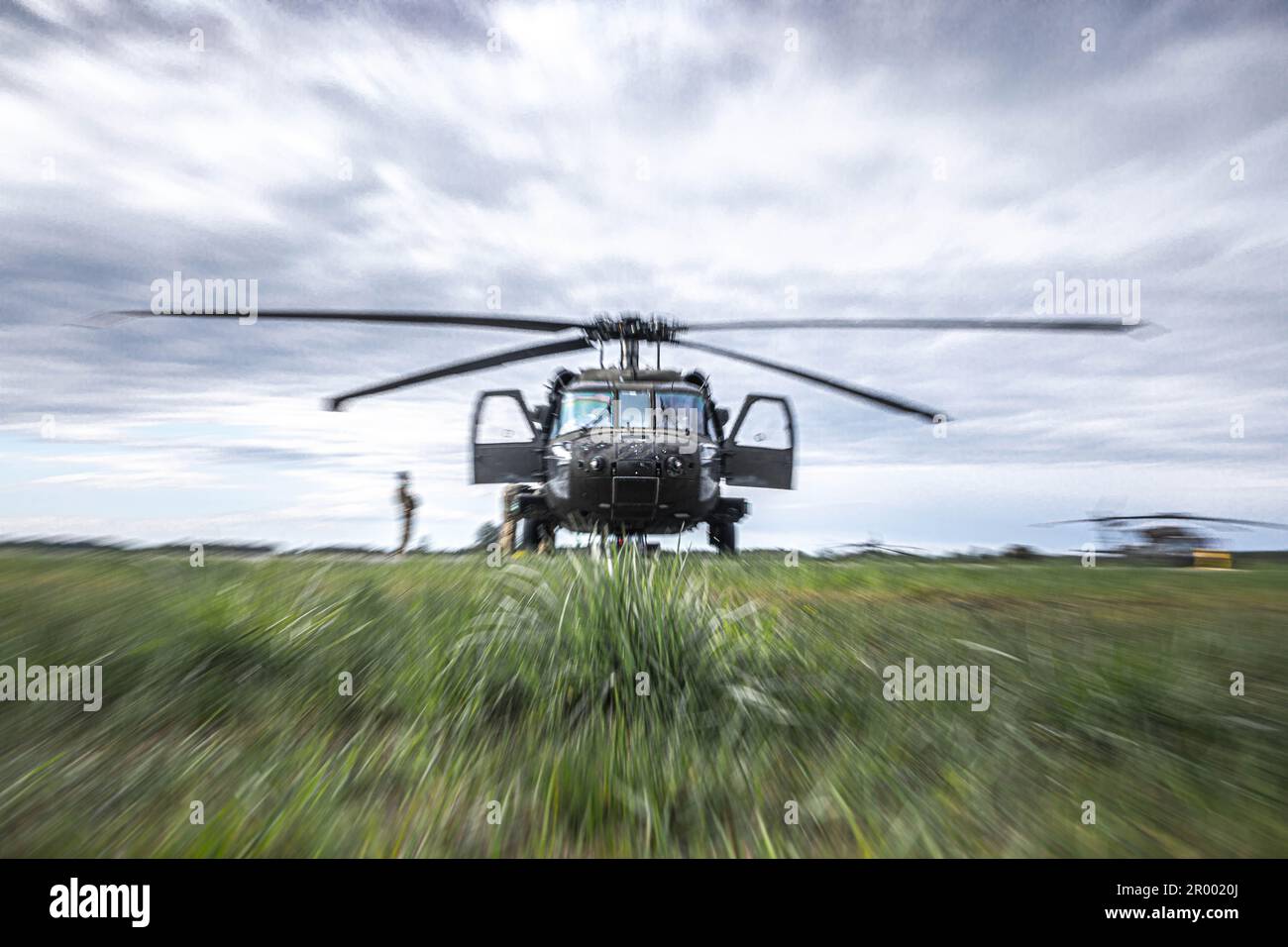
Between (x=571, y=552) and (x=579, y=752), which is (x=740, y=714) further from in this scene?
(x=571, y=552)

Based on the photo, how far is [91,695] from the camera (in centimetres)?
253

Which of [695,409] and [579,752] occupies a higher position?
[695,409]

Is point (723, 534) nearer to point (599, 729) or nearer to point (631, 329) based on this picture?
point (631, 329)

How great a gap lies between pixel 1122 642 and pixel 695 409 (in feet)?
A: 23.1

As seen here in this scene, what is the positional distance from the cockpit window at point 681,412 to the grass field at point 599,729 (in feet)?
19.3

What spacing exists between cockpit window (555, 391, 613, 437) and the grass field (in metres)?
5.93

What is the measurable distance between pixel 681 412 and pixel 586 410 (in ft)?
4.58

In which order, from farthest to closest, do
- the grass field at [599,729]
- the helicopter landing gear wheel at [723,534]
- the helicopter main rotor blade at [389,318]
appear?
1. the helicopter landing gear wheel at [723,534]
2. the helicopter main rotor blade at [389,318]
3. the grass field at [599,729]

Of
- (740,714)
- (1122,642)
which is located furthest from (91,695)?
(1122,642)

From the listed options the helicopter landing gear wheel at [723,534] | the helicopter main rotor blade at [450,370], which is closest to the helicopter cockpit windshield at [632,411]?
the helicopter main rotor blade at [450,370]

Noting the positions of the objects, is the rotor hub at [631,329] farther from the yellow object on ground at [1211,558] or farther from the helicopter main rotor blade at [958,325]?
the yellow object on ground at [1211,558]

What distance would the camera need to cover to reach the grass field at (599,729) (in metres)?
1.69

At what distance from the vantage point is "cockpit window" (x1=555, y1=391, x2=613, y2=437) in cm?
962

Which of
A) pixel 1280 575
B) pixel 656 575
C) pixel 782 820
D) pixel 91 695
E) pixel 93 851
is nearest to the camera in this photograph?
pixel 93 851
